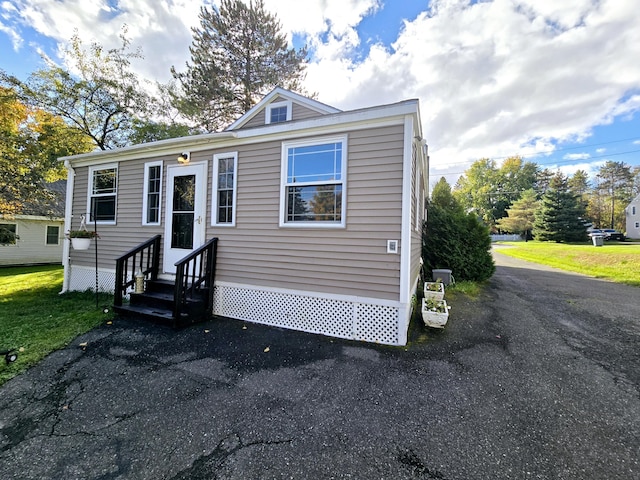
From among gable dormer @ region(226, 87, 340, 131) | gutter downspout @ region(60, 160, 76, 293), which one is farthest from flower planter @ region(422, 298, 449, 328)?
gutter downspout @ region(60, 160, 76, 293)

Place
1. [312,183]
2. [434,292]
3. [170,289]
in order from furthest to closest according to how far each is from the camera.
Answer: [170,289], [434,292], [312,183]

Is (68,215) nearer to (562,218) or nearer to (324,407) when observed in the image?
(324,407)

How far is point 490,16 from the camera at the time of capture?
650 cm

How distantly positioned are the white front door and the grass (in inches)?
63.9

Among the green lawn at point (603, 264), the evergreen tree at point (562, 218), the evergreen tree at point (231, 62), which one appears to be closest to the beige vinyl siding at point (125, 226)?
the evergreen tree at point (231, 62)

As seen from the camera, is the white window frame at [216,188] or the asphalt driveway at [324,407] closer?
the asphalt driveway at [324,407]

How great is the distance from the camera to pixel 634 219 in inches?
1236

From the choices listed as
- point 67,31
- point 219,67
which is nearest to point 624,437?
point 219,67

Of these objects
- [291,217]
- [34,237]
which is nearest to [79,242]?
[291,217]

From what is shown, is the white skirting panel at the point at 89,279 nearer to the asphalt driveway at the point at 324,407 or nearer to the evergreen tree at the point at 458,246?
the asphalt driveway at the point at 324,407

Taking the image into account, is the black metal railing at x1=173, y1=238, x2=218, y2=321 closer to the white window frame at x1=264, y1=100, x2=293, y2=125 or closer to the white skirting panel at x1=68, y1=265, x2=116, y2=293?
the white skirting panel at x1=68, y1=265, x2=116, y2=293

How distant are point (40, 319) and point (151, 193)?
118 inches

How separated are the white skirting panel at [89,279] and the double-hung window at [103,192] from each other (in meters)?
1.27

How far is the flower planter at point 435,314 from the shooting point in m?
4.03
